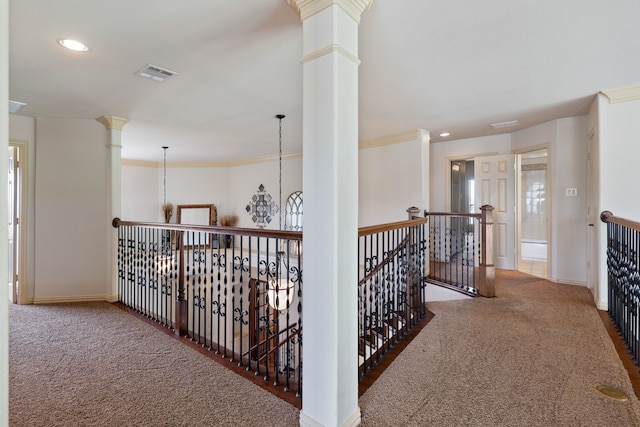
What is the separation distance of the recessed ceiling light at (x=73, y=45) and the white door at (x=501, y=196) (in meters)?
5.52

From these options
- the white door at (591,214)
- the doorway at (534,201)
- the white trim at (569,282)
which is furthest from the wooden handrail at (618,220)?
the doorway at (534,201)

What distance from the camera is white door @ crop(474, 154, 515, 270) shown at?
5.08 m

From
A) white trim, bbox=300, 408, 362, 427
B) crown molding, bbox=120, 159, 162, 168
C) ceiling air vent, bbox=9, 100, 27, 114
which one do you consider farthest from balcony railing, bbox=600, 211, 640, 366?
crown molding, bbox=120, 159, 162, 168

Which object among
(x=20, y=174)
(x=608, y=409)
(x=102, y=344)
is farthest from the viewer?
(x=20, y=174)

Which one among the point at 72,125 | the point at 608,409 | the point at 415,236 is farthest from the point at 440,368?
the point at 72,125

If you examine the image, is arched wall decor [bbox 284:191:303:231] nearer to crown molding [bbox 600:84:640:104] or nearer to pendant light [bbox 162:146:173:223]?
pendant light [bbox 162:146:173:223]

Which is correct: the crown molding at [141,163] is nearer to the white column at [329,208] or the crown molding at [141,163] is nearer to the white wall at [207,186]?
the white wall at [207,186]

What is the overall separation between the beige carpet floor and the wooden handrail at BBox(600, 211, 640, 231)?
97 cm

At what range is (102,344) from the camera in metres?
2.55

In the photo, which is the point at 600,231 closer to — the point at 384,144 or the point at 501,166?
the point at 501,166

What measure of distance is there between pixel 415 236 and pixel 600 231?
6.56ft

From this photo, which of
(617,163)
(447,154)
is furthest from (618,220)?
(447,154)

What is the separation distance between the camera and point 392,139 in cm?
503

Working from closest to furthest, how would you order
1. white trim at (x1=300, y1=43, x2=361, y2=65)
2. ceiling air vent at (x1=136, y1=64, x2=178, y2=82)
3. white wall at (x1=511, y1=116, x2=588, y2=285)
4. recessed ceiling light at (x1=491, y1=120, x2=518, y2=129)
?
1. white trim at (x1=300, y1=43, x2=361, y2=65)
2. ceiling air vent at (x1=136, y1=64, x2=178, y2=82)
3. white wall at (x1=511, y1=116, x2=588, y2=285)
4. recessed ceiling light at (x1=491, y1=120, x2=518, y2=129)
